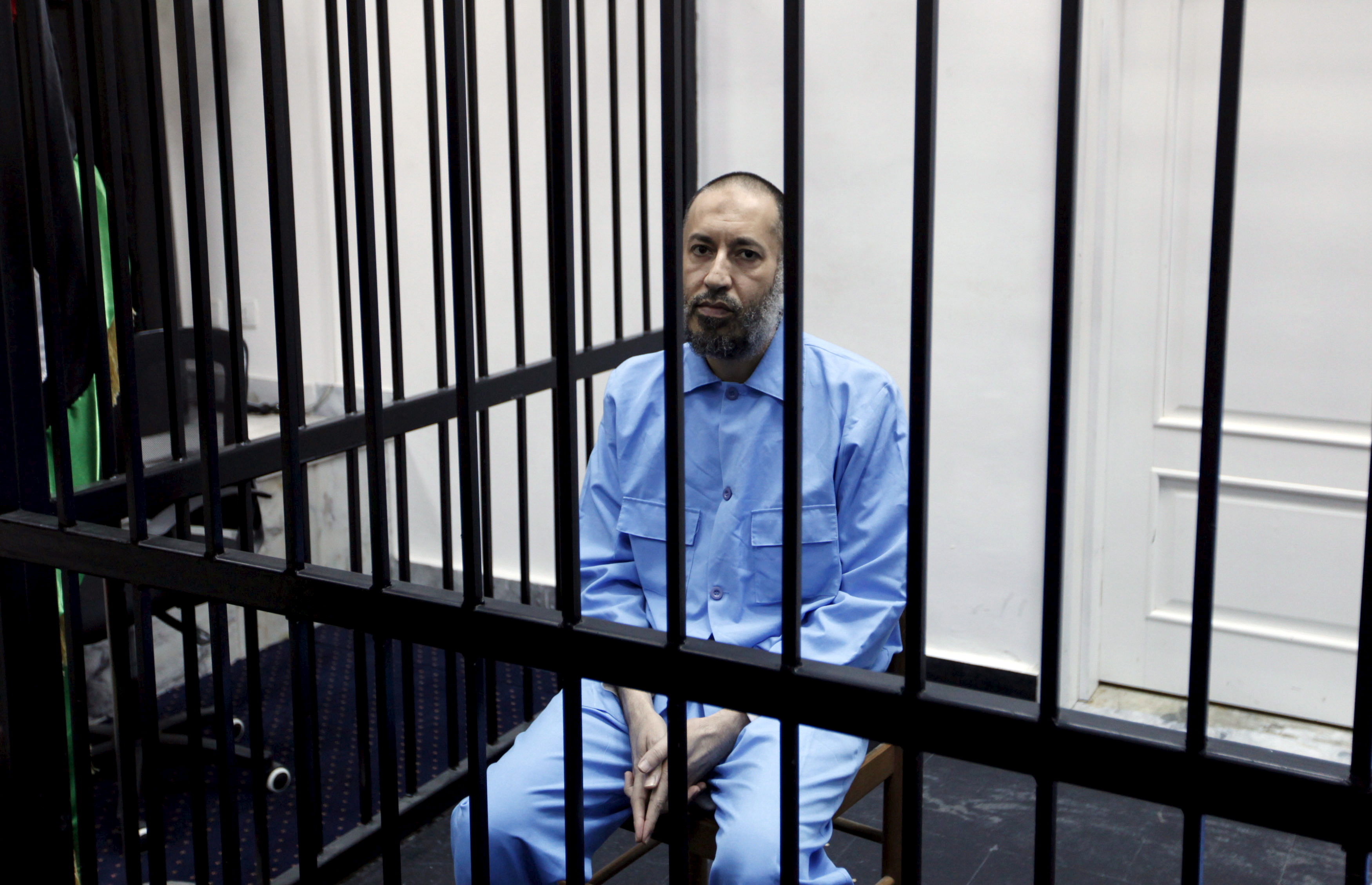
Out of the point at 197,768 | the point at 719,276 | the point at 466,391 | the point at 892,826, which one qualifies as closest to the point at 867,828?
the point at 892,826

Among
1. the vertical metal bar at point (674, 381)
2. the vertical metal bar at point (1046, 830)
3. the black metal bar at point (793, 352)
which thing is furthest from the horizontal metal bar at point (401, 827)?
the vertical metal bar at point (1046, 830)

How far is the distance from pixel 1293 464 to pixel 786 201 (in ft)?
7.50

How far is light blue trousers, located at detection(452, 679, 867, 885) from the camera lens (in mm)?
1610

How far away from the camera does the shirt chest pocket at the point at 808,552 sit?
187 centimetres

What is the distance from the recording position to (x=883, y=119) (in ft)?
9.31

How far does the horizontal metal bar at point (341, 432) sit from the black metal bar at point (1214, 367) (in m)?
0.50

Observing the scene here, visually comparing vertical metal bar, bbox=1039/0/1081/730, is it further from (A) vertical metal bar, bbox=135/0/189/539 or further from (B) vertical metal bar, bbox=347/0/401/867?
(A) vertical metal bar, bbox=135/0/189/539

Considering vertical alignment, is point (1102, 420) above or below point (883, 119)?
below

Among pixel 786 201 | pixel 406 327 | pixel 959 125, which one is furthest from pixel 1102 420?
pixel 786 201

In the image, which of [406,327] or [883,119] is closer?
[883,119]

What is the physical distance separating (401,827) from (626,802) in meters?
0.89

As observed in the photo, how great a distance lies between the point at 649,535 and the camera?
76.4 inches

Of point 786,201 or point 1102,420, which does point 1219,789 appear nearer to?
point 786,201

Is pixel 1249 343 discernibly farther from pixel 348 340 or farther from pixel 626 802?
pixel 348 340
